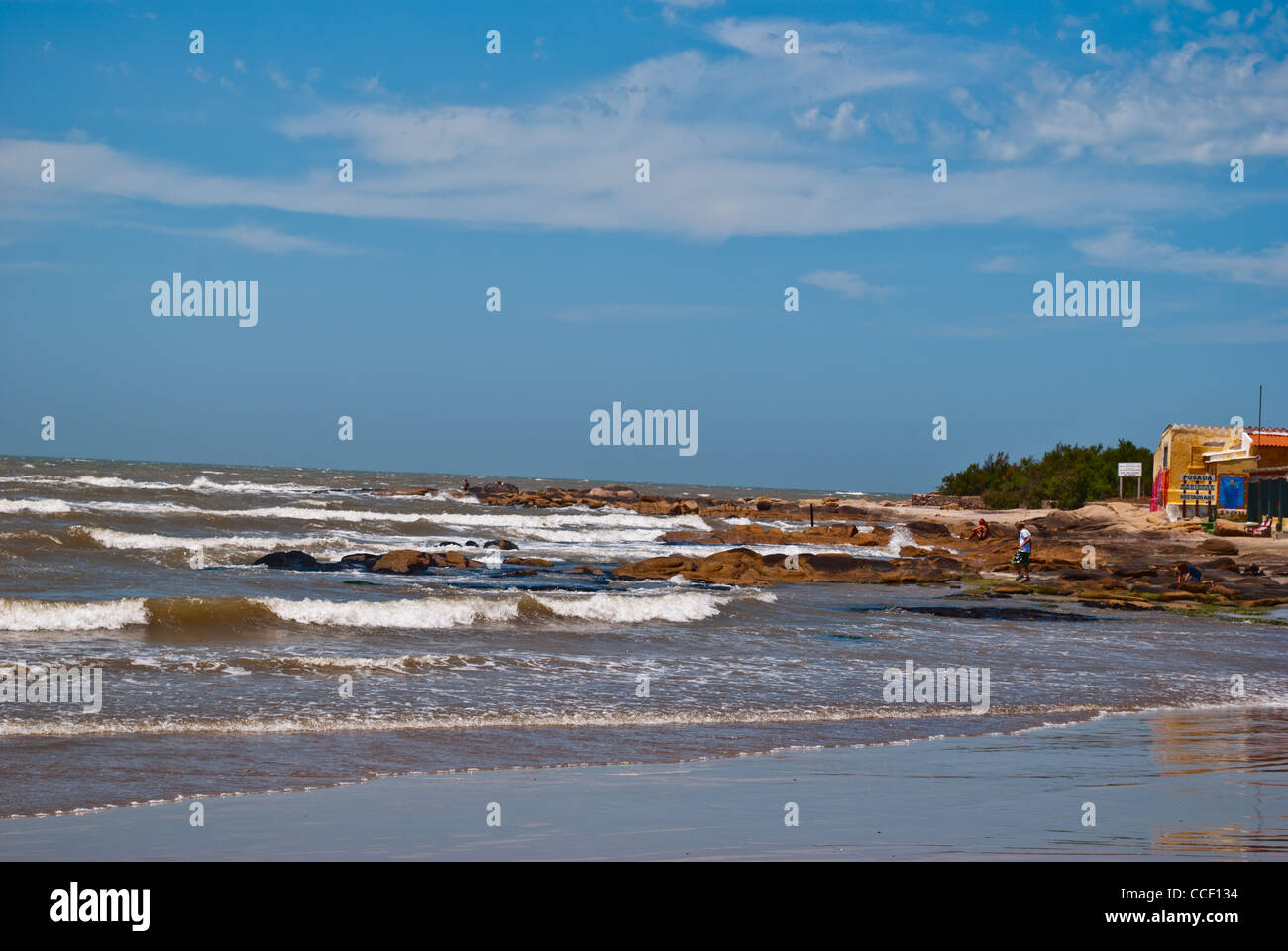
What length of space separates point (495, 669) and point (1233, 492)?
3942 centimetres

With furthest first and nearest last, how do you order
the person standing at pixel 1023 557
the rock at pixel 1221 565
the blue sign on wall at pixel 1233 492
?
the blue sign on wall at pixel 1233 492 < the person standing at pixel 1023 557 < the rock at pixel 1221 565

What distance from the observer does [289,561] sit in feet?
92.6

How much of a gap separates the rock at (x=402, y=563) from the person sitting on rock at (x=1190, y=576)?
61.9 feet

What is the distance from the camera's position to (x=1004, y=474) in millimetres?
81688

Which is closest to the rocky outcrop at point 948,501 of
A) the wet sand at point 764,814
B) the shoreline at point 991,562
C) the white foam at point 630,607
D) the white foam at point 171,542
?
the shoreline at point 991,562

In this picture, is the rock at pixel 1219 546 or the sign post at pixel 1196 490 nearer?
the rock at pixel 1219 546

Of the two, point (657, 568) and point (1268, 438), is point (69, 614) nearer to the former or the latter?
point (657, 568)

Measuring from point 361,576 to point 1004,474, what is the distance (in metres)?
64.8

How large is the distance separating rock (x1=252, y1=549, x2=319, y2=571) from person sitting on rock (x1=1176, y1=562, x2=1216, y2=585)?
70.4 ft

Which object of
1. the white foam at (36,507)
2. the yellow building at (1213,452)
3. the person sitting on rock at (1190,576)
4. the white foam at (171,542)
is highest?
the yellow building at (1213,452)

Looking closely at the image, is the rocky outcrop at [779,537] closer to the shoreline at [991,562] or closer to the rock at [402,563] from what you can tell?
the shoreline at [991,562]

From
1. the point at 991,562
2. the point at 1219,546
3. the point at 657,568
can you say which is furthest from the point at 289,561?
the point at 1219,546

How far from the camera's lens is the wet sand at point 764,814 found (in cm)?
621
